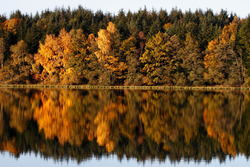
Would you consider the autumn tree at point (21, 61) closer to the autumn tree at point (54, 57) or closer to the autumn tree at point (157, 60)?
the autumn tree at point (54, 57)

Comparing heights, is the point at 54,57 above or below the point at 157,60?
above

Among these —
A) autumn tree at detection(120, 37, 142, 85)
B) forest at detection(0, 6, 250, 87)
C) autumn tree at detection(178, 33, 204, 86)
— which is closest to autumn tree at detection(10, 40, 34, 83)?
forest at detection(0, 6, 250, 87)

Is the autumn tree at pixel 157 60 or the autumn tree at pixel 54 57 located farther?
the autumn tree at pixel 54 57

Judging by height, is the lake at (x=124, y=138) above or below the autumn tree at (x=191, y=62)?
below

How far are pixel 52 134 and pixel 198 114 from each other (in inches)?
474

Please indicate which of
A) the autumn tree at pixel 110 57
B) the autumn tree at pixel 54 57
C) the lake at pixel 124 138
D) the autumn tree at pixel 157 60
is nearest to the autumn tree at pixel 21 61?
the autumn tree at pixel 54 57

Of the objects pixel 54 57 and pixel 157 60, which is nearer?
pixel 157 60

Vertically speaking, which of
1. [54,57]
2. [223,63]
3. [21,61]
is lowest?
[223,63]

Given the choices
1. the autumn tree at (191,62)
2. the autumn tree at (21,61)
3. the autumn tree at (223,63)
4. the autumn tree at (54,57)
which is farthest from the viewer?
the autumn tree at (21,61)

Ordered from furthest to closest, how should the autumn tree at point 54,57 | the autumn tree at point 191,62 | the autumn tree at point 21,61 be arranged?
the autumn tree at point 21,61 < the autumn tree at point 54,57 < the autumn tree at point 191,62

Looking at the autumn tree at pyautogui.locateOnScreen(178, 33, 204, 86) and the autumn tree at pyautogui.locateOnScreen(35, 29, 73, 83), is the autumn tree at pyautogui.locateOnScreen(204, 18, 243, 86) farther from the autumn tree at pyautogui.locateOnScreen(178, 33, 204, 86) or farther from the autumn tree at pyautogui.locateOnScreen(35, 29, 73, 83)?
the autumn tree at pyautogui.locateOnScreen(35, 29, 73, 83)

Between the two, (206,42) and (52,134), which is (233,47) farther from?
(52,134)

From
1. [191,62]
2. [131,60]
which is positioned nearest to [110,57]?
[131,60]

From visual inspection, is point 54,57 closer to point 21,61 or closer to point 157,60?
point 21,61
